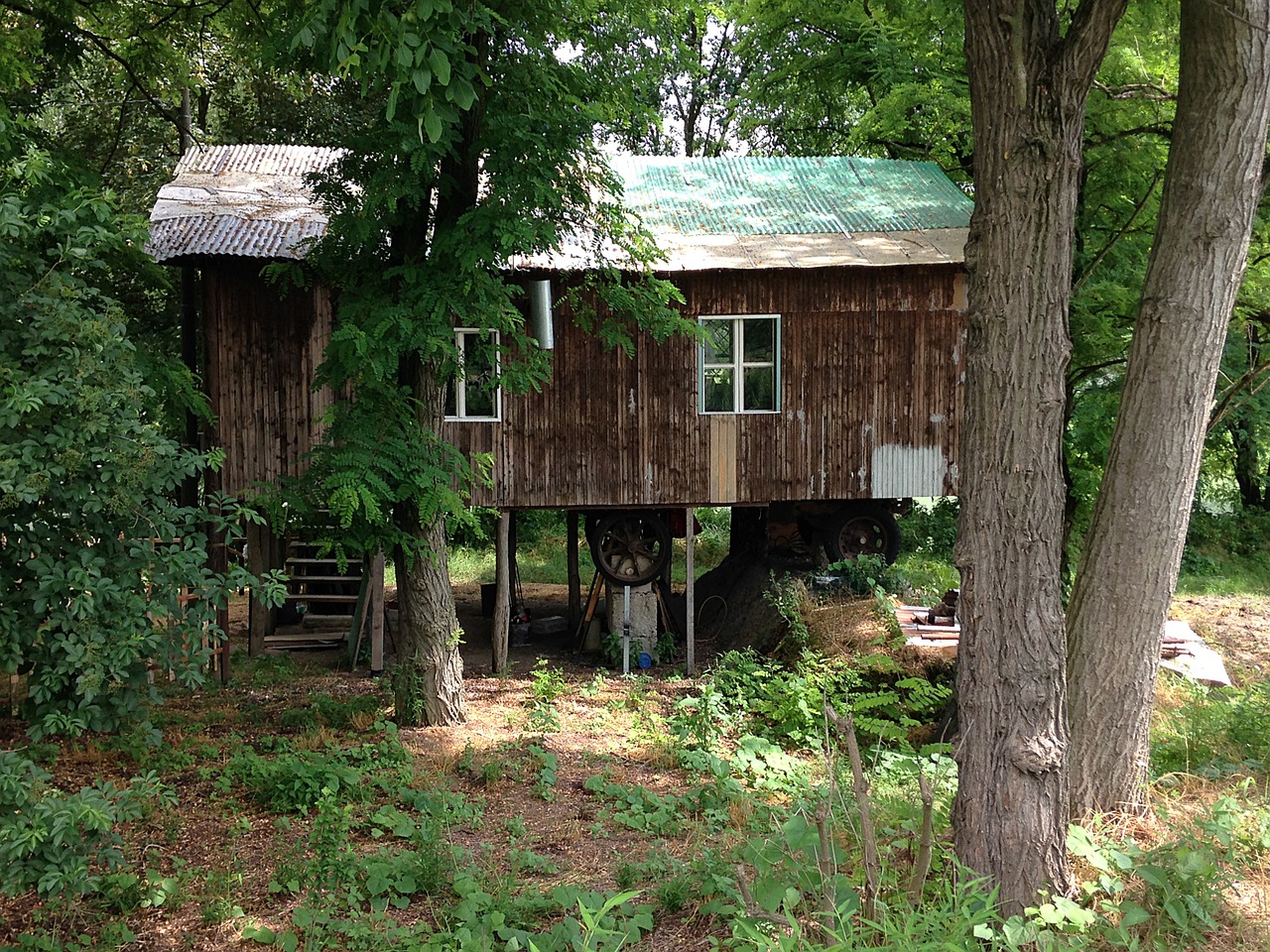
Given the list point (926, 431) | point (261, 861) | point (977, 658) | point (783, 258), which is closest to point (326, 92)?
point (783, 258)

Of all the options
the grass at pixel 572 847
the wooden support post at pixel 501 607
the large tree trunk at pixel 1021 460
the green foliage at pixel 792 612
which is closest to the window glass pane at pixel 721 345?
the green foliage at pixel 792 612

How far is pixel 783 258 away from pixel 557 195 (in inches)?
195

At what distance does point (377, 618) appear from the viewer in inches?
529

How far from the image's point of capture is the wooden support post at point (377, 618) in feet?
43.7

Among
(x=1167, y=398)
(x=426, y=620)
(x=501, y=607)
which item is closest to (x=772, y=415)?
(x=501, y=607)

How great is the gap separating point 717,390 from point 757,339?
87cm

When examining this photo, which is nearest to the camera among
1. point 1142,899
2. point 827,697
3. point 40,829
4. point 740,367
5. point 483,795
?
point 40,829

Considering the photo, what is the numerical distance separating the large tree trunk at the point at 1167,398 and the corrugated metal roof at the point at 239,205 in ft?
26.8

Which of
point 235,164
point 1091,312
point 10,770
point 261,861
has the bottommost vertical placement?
point 261,861

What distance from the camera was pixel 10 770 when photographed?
14.9ft

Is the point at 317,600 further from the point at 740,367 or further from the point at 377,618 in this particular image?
the point at 740,367

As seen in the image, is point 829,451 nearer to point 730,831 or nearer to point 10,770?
point 730,831

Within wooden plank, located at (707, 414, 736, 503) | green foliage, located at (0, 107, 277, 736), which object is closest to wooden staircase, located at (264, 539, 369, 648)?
wooden plank, located at (707, 414, 736, 503)

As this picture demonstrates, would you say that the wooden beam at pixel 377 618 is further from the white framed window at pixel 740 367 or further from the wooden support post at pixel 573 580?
the white framed window at pixel 740 367
